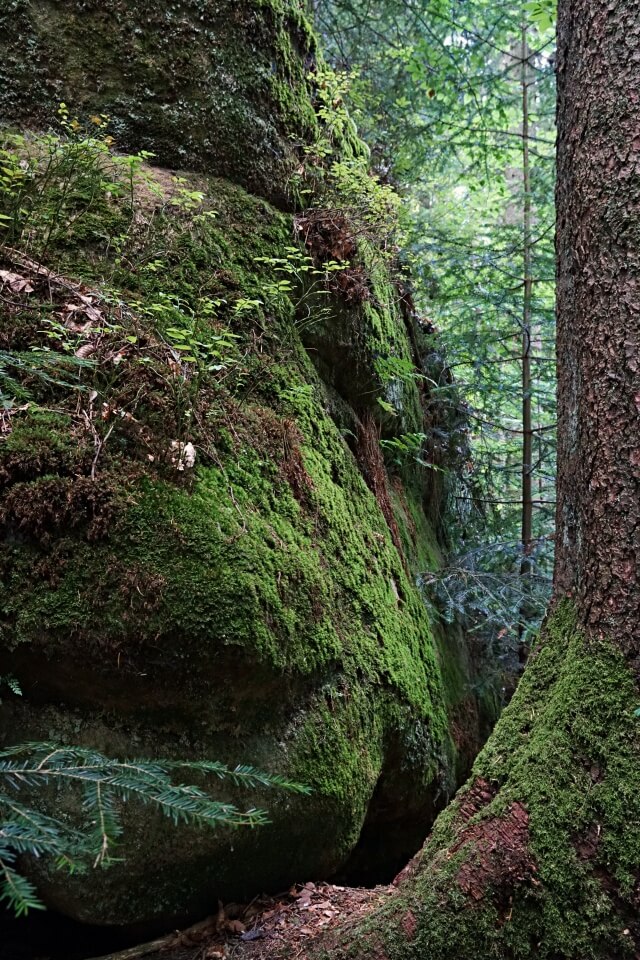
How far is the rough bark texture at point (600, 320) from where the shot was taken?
2393 millimetres

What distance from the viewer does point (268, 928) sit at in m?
2.85

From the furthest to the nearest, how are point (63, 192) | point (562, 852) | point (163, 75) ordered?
point (163, 75) < point (63, 192) < point (562, 852)

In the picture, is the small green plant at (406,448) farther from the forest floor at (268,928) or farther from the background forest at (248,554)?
the forest floor at (268,928)

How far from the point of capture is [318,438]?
14.0 ft

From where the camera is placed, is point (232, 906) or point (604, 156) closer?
point (604, 156)

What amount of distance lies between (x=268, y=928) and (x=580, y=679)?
185 centimetres

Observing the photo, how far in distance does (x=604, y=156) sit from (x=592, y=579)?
1763 millimetres

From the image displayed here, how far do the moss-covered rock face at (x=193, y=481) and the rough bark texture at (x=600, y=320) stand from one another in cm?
140

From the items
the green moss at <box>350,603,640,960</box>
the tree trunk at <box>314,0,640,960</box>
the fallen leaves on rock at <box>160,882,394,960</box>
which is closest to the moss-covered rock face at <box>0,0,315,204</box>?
the tree trunk at <box>314,0,640,960</box>

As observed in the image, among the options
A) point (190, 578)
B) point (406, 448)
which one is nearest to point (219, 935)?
point (190, 578)

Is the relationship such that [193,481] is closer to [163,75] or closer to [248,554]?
[248,554]

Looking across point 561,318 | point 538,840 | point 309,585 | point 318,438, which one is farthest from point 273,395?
point 538,840

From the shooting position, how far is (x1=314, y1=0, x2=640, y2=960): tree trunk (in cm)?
209

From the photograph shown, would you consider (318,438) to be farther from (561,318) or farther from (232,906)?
(232,906)
